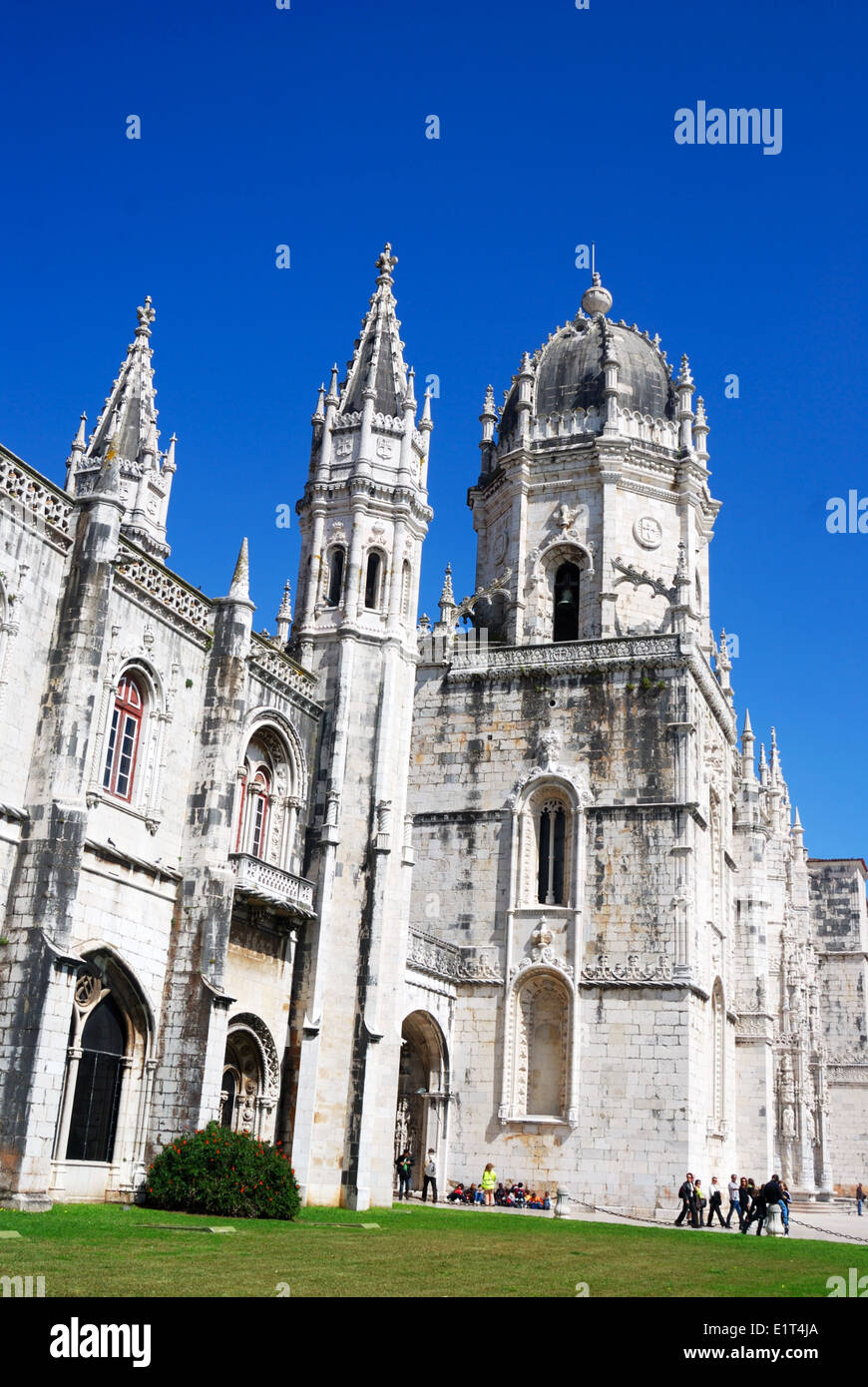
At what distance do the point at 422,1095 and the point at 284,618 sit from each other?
499 inches

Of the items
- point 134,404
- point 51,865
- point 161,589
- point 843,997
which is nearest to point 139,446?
point 134,404

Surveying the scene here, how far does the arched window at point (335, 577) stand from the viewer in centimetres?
3034

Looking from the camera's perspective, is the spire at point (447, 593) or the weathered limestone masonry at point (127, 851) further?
the spire at point (447, 593)

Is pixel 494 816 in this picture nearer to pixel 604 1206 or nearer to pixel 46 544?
pixel 604 1206

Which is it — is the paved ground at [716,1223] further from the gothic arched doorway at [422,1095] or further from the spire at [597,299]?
the spire at [597,299]

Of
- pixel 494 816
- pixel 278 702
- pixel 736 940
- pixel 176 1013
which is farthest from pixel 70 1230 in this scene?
pixel 736 940

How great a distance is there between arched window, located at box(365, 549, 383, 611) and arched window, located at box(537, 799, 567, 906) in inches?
343

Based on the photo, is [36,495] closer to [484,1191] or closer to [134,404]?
[134,404]

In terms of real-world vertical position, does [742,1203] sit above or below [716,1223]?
above

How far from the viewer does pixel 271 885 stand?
25500 mm

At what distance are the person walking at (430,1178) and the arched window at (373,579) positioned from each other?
45.2 feet

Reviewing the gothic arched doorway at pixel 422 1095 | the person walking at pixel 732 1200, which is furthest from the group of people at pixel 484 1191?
the person walking at pixel 732 1200

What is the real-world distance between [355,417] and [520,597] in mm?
9658

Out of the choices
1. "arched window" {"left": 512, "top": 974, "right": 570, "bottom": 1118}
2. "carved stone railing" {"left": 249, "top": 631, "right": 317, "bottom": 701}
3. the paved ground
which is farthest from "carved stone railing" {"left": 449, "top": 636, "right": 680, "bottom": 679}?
the paved ground
